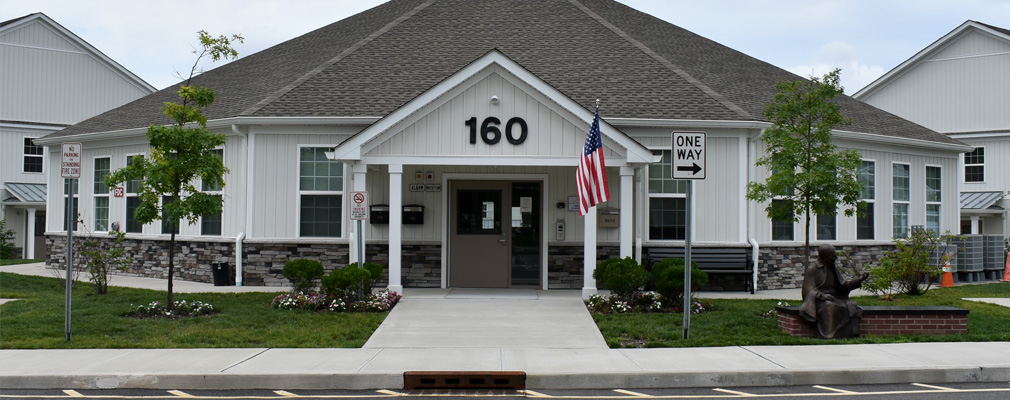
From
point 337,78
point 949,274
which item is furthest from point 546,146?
point 949,274

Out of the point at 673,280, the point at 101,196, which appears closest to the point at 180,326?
the point at 673,280

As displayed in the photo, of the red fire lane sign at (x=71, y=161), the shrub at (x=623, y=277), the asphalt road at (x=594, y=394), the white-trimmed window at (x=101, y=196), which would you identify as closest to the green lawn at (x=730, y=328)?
the shrub at (x=623, y=277)

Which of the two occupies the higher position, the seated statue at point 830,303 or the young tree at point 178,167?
the young tree at point 178,167

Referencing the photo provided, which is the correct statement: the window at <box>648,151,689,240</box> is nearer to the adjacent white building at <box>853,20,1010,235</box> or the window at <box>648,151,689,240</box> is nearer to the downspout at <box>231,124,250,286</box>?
the downspout at <box>231,124,250,286</box>

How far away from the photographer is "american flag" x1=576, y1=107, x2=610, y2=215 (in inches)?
→ 498

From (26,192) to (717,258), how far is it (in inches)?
979

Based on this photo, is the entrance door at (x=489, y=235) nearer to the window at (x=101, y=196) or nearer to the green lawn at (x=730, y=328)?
the green lawn at (x=730, y=328)

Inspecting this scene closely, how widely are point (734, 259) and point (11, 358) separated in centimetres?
1213

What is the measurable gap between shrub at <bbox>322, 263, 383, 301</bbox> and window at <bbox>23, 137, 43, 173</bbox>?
72.5ft

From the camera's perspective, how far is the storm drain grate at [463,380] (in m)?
8.27

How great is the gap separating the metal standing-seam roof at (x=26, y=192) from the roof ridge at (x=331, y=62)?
1567 centimetres

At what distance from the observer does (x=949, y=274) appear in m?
19.0

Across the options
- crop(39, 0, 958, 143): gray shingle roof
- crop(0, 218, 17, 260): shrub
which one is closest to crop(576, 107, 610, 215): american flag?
crop(39, 0, 958, 143): gray shingle roof

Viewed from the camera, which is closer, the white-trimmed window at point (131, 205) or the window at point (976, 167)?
the white-trimmed window at point (131, 205)
